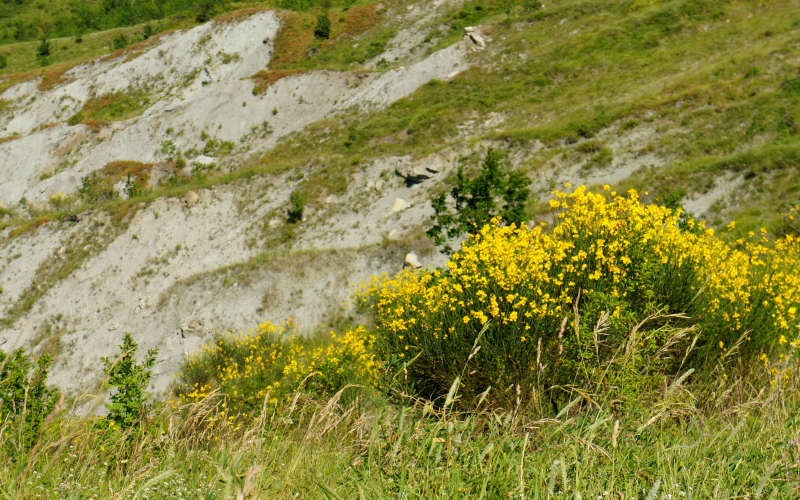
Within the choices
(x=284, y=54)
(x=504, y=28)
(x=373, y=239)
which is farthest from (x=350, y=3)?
(x=373, y=239)

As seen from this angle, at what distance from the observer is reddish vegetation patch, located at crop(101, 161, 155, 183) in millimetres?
46188

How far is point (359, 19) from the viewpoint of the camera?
7144cm

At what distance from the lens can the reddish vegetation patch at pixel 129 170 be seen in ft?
152

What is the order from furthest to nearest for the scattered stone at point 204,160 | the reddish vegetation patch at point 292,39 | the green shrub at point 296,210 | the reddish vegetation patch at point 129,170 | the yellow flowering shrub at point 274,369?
1. the reddish vegetation patch at point 292,39
2. the scattered stone at point 204,160
3. the reddish vegetation patch at point 129,170
4. the green shrub at point 296,210
5. the yellow flowering shrub at point 274,369

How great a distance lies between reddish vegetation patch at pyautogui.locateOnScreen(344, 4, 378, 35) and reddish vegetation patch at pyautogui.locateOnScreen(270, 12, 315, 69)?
17.5 ft

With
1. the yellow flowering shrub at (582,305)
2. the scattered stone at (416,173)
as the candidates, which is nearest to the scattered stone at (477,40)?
the scattered stone at (416,173)

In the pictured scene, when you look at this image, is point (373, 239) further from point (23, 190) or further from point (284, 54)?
point (284, 54)

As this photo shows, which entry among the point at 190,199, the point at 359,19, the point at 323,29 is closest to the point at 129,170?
the point at 190,199

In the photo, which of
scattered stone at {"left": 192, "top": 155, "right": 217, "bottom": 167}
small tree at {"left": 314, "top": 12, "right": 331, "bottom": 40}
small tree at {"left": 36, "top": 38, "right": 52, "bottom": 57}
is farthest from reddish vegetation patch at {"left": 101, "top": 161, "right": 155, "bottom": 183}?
small tree at {"left": 36, "top": 38, "right": 52, "bottom": 57}

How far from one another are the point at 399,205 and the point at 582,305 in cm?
2401

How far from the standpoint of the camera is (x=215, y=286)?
25.8m

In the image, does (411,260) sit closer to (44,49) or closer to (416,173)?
(416,173)

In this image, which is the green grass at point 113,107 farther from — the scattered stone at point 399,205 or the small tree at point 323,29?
the scattered stone at point 399,205

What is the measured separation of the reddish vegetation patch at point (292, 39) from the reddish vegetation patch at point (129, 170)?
2606cm
